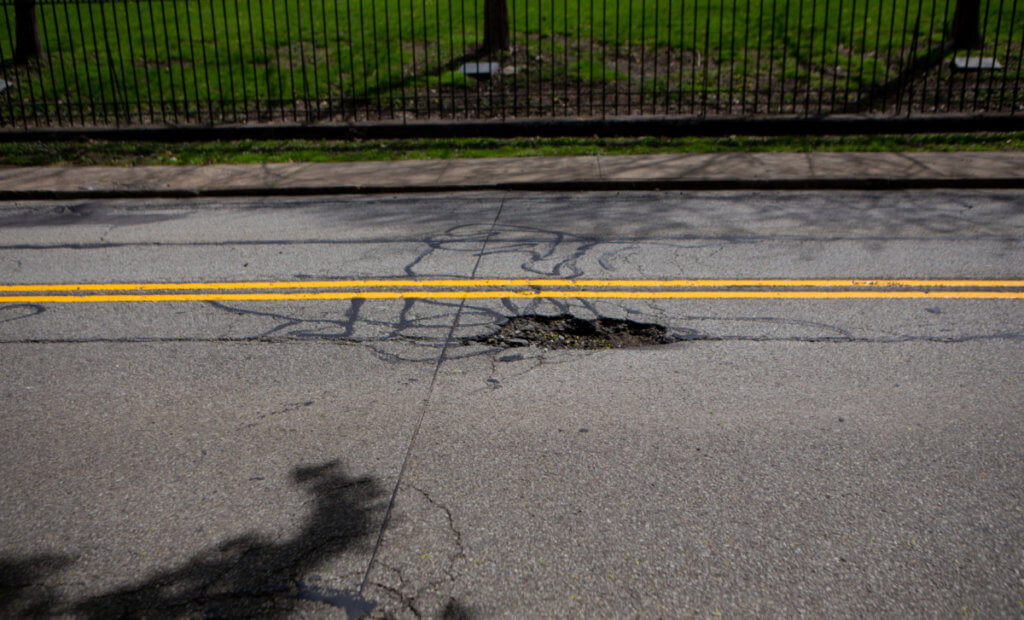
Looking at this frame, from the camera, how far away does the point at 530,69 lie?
1383 centimetres

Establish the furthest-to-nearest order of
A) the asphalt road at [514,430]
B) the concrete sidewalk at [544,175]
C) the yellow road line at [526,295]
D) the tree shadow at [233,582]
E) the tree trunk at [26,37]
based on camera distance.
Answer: the tree trunk at [26,37], the concrete sidewalk at [544,175], the yellow road line at [526,295], the asphalt road at [514,430], the tree shadow at [233,582]

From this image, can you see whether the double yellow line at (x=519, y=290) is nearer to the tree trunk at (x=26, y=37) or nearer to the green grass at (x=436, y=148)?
the green grass at (x=436, y=148)

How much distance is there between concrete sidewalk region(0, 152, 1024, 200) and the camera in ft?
29.8

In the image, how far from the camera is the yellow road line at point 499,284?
580 cm

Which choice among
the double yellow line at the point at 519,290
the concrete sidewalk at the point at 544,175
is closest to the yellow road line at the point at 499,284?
the double yellow line at the point at 519,290

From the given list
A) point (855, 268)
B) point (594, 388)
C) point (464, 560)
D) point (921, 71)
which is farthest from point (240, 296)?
point (921, 71)

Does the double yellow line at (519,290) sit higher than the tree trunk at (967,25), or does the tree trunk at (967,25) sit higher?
the tree trunk at (967,25)

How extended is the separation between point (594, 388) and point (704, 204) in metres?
4.72

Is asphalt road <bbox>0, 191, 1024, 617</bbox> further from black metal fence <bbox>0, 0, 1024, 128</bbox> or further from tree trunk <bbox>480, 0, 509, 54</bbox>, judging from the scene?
tree trunk <bbox>480, 0, 509, 54</bbox>

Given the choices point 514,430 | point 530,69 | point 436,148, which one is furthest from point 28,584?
point 530,69

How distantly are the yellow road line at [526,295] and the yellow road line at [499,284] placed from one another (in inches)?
5.7

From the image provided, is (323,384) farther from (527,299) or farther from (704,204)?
(704,204)

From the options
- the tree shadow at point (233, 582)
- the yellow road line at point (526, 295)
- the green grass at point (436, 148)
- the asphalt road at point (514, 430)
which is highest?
the green grass at point (436, 148)

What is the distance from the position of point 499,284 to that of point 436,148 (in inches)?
234
